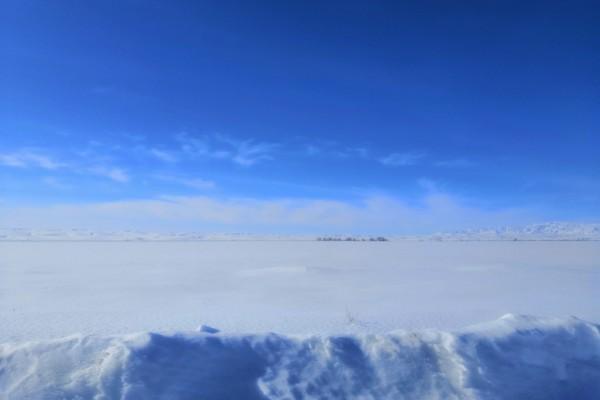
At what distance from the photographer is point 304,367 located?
12.3ft

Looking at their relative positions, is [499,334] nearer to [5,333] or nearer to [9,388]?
[9,388]

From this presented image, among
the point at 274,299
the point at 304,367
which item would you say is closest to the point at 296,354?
the point at 304,367

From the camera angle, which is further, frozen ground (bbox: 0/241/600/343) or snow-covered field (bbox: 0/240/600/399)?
frozen ground (bbox: 0/241/600/343)

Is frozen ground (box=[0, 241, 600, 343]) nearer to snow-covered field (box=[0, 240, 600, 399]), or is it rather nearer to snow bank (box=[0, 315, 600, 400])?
snow-covered field (box=[0, 240, 600, 399])

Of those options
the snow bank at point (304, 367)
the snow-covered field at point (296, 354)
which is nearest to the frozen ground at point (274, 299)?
the snow-covered field at point (296, 354)

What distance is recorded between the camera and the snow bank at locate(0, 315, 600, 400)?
132 inches

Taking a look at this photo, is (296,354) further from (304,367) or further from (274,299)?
(274,299)

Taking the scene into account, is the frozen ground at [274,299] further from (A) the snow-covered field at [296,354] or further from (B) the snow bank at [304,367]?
(B) the snow bank at [304,367]

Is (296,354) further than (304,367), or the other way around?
(296,354)

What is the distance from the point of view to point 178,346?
3684 millimetres

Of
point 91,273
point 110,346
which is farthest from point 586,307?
point 91,273

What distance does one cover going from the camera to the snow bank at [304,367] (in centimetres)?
335

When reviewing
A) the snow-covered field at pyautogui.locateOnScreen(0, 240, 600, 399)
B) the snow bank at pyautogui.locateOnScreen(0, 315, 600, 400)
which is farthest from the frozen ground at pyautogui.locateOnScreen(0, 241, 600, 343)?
the snow bank at pyautogui.locateOnScreen(0, 315, 600, 400)

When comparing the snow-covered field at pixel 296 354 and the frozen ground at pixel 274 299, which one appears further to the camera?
the frozen ground at pixel 274 299
